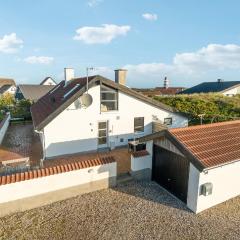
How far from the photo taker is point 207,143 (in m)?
10.5

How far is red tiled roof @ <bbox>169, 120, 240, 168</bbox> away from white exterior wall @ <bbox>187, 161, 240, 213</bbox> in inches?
19.6

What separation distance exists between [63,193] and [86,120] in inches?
262

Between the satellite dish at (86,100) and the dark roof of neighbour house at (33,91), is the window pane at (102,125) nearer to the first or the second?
the satellite dish at (86,100)

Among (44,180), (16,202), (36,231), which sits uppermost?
(44,180)

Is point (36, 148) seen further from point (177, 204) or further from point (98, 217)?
point (177, 204)

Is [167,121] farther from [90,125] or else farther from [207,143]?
[207,143]

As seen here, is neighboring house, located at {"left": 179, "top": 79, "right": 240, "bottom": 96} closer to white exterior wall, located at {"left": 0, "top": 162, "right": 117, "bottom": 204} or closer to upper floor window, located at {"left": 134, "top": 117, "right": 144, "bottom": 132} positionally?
upper floor window, located at {"left": 134, "top": 117, "right": 144, "bottom": 132}

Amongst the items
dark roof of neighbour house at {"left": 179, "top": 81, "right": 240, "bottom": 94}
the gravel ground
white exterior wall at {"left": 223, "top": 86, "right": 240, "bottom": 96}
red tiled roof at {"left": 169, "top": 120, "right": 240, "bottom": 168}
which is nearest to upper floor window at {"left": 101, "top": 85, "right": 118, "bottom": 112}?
red tiled roof at {"left": 169, "top": 120, "right": 240, "bottom": 168}

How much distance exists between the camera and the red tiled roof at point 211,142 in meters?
9.42

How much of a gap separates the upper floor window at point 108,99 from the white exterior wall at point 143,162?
18.6 ft

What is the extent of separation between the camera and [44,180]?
974 centimetres

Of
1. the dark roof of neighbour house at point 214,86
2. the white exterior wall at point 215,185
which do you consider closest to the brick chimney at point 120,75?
the white exterior wall at point 215,185

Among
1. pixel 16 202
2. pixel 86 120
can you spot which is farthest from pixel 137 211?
pixel 86 120

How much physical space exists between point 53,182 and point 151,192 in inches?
192
